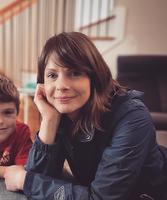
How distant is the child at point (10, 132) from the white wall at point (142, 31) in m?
2.60

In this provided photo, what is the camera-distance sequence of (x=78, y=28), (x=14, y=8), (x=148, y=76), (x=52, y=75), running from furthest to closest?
(x=14, y=8) → (x=78, y=28) → (x=148, y=76) → (x=52, y=75)

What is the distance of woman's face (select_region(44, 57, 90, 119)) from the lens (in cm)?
85

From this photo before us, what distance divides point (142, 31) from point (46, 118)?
2.98 metres

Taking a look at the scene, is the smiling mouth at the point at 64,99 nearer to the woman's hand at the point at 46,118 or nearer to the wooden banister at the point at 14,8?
the woman's hand at the point at 46,118

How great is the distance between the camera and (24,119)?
3201 millimetres

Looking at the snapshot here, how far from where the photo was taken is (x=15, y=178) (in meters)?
0.88

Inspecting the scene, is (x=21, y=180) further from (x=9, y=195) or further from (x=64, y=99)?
(x=64, y=99)

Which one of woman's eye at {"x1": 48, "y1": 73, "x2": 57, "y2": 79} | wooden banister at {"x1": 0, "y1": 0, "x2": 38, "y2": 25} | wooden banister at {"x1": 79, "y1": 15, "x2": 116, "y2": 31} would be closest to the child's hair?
woman's eye at {"x1": 48, "y1": 73, "x2": 57, "y2": 79}

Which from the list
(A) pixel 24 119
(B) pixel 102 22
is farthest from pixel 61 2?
(A) pixel 24 119

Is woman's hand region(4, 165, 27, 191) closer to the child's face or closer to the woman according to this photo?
the woman

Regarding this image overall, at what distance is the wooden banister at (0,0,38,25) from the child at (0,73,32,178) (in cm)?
327

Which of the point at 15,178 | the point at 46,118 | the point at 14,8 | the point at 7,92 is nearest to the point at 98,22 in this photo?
the point at 14,8

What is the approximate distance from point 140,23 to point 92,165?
119 inches

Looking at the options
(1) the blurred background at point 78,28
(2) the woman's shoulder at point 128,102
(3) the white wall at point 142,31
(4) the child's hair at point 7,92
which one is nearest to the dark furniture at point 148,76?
(1) the blurred background at point 78,28
